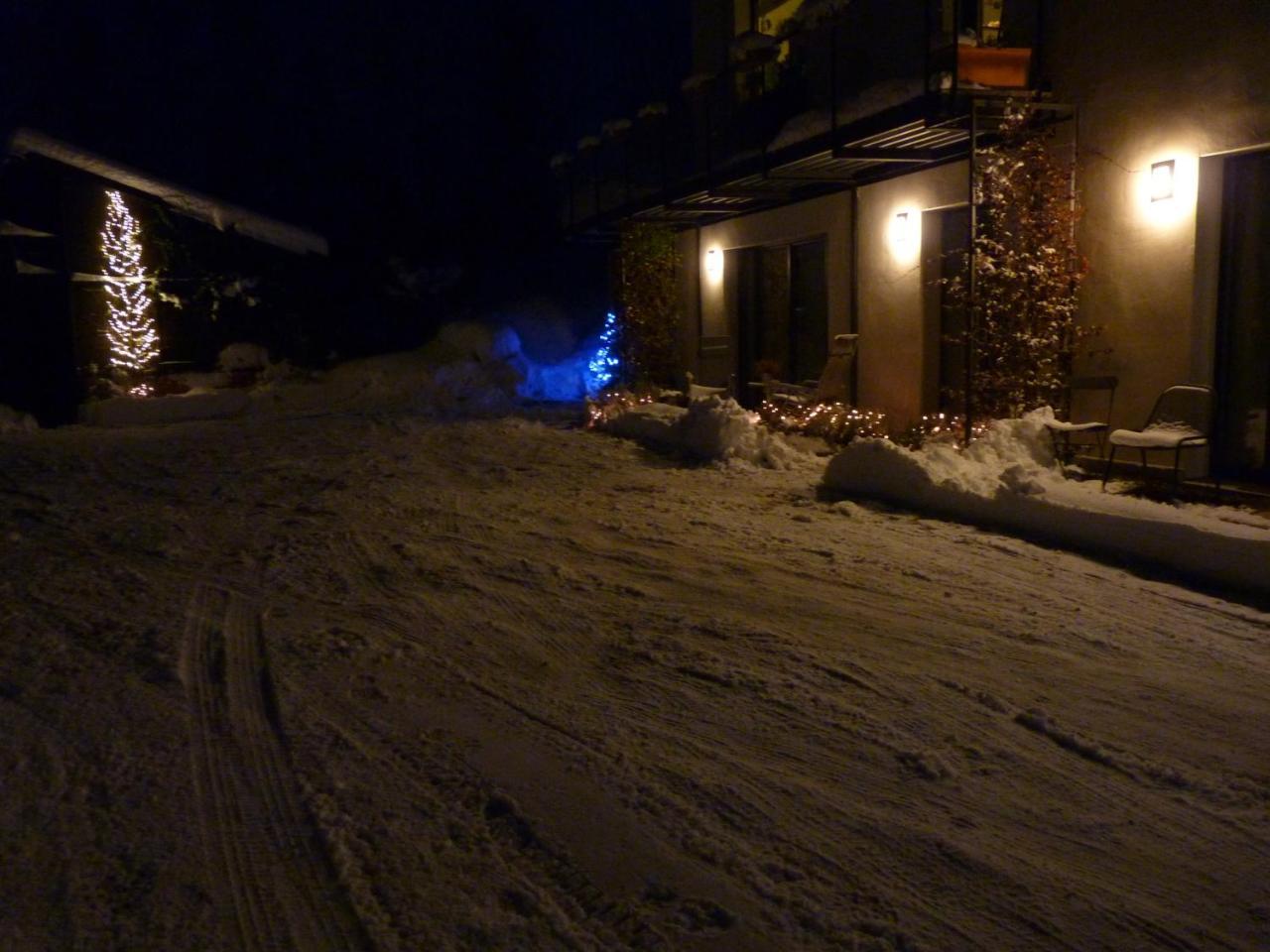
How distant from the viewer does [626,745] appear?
13.5ft

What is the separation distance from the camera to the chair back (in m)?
7.96

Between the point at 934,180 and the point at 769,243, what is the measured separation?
4.11 metres

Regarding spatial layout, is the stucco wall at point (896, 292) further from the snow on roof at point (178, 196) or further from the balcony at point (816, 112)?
the snow on roof at point (178, 196)

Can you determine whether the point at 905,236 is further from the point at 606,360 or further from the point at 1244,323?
the point at 606,360

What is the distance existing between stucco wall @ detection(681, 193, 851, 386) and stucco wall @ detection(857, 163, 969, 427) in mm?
467

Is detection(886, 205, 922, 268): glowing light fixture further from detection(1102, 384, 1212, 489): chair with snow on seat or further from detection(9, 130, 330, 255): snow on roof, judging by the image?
detection(9, 130, 330, 255): snow on roof

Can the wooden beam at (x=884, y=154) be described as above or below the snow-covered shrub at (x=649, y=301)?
above

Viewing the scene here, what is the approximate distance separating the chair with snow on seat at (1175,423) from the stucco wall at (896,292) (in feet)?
11.6

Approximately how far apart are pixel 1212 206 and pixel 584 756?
6752mm

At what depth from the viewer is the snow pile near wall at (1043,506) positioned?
19.7ft

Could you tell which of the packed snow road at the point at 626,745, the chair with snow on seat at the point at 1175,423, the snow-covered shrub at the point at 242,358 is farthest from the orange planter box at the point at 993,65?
the snow-covered shrub at the point at 242,358

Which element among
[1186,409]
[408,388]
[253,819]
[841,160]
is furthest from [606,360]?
[253,819]

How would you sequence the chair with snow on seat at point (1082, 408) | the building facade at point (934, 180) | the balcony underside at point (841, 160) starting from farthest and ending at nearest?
the balcony underside at point (841, 160)
the chair with snow on seat at point (1082, 408)
the building facade at point (934, 180)

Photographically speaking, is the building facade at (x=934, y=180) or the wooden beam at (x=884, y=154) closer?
the building facade at (x=934, y=180)
